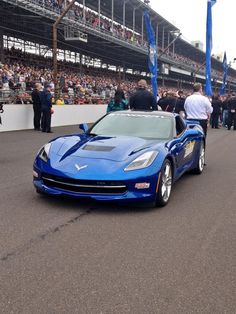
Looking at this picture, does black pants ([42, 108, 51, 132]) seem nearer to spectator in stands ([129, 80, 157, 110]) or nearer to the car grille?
spectator in stands ([129, 80, 157, 110])

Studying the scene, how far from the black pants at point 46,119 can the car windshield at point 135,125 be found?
8.85 metres

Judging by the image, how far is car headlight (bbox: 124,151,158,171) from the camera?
5195 millimetres

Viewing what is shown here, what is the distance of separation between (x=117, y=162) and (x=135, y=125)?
1418 mm

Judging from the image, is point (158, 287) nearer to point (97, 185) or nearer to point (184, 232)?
point (184, 232)

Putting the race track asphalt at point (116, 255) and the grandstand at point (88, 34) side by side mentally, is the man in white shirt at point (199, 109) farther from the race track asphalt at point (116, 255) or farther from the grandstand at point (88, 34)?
the grandstand at point (88, 34)

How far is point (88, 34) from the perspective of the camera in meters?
34.4

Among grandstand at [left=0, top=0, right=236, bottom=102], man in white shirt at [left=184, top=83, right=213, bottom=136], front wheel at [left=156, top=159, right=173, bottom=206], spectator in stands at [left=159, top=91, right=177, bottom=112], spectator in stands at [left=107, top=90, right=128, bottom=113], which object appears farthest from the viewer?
grandstand at [left=0, top=0, right=236, bottom=102]

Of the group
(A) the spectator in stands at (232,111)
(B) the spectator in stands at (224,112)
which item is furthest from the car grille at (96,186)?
(B) the spectator in stands at (224,112)

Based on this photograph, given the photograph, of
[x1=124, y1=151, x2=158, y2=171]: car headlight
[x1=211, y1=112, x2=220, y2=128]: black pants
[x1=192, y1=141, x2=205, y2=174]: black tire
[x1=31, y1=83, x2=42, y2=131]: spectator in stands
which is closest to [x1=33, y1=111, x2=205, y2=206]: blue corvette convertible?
[x1=124, y1=151, x2=158, y2=171]: car headlight

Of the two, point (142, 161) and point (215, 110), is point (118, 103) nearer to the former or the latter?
point (215, 110)

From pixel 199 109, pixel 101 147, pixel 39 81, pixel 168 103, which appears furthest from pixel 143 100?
pixel 39 81

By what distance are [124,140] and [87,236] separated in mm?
1974

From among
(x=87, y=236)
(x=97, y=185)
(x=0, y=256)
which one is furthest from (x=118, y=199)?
(x=0, y=256)

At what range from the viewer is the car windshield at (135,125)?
6342 mm
